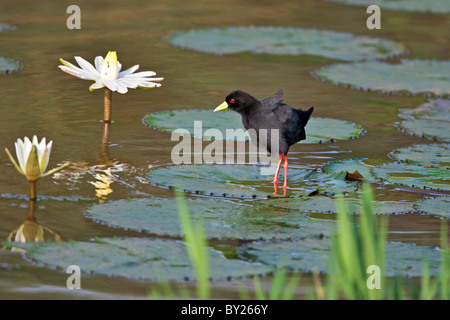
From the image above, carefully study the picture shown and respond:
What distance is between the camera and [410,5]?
13289 mm

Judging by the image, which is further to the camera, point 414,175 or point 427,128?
point 427,128

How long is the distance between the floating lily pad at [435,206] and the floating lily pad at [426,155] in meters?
0.77

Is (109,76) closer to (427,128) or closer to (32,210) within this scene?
(32,210)

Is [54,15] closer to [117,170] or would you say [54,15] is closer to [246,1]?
[246,1]

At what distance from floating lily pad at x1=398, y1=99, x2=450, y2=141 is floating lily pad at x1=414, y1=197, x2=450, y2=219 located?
171 cm

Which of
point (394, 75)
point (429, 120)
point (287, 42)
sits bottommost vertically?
point (429, 120)

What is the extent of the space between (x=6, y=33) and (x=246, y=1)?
188 inches

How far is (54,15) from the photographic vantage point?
11.6 meters

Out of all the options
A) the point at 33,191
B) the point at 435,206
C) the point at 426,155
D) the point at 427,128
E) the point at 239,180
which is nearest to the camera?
the point at 33,191

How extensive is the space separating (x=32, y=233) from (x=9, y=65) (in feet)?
14.3

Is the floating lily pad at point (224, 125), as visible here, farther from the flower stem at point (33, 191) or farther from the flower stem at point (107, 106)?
the flower stem at point (33, 191)

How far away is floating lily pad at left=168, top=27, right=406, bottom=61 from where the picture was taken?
10.1 metres

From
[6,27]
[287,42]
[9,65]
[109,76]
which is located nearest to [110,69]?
[109,76]
